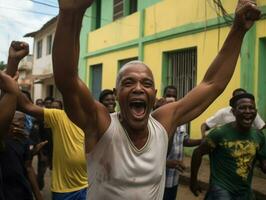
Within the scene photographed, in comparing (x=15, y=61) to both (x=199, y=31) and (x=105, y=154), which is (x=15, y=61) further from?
(x=199, y=31)

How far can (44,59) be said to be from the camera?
96.8ft

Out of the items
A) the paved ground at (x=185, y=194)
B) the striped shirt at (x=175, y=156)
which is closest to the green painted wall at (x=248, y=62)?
the paved ground at (x=185, y=194)

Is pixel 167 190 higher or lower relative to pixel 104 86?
lower

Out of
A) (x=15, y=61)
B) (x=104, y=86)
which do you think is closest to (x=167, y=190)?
(x=15, y=61)

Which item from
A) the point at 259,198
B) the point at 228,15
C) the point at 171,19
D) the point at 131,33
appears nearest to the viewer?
the point at 259,198

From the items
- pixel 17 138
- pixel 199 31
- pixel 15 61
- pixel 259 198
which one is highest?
pixel 199 31

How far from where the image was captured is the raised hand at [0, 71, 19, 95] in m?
3.35

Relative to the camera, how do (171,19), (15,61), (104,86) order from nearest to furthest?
(15,61) < (171,19) < (104,86)

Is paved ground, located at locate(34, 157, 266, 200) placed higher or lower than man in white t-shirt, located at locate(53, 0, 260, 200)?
lower

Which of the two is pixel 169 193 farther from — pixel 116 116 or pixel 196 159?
pixel 116 116

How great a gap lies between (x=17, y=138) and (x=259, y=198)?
4702mm

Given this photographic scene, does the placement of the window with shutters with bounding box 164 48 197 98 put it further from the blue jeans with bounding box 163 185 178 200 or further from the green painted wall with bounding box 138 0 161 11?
the blue jeans with bounding box 163 185 178 200

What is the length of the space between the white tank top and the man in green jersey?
92.2 inches

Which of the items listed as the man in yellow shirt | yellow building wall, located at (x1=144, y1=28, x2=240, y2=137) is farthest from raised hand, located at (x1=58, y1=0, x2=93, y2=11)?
yellow building wall, located at (x1=144, y1=28, x2=240, y2=137)
